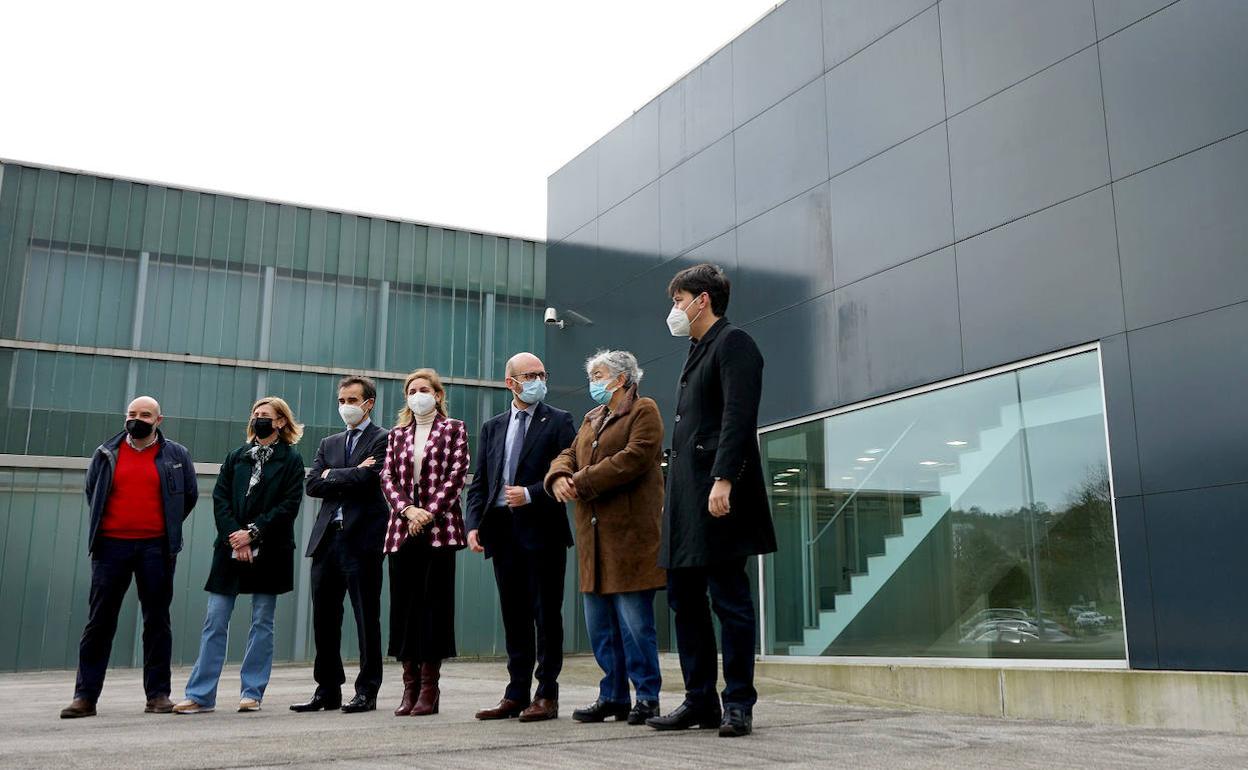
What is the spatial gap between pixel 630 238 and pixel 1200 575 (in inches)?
306

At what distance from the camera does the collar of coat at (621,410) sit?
5.09m

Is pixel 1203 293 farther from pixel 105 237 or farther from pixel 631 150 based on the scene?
pixel 105 237

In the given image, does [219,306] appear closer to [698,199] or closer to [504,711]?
[698,199]

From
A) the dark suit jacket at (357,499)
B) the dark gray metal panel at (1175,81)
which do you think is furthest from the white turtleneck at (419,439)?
the dark gray metal panel at (1175,81)

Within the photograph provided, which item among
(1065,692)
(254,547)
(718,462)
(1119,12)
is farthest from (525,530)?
(1119,12)

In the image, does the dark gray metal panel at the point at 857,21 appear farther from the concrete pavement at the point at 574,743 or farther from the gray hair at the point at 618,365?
the concrete pavement at the point at 574,743

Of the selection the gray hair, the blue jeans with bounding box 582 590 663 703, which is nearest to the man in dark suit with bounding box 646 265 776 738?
the blue jeans with bounding box 582 590 663 703

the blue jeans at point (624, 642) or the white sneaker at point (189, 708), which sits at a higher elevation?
the blue jeans at point (624, 642)

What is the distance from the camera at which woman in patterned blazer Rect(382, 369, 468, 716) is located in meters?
5.38

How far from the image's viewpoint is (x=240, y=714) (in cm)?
565

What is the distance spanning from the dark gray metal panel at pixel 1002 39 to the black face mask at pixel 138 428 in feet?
20.1

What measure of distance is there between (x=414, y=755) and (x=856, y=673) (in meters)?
5.59

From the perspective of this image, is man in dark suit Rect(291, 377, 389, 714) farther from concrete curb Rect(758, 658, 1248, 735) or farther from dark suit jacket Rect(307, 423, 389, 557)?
concrete curb Rect(758, 658, 1248, 735)

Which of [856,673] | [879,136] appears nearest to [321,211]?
[879,136]
